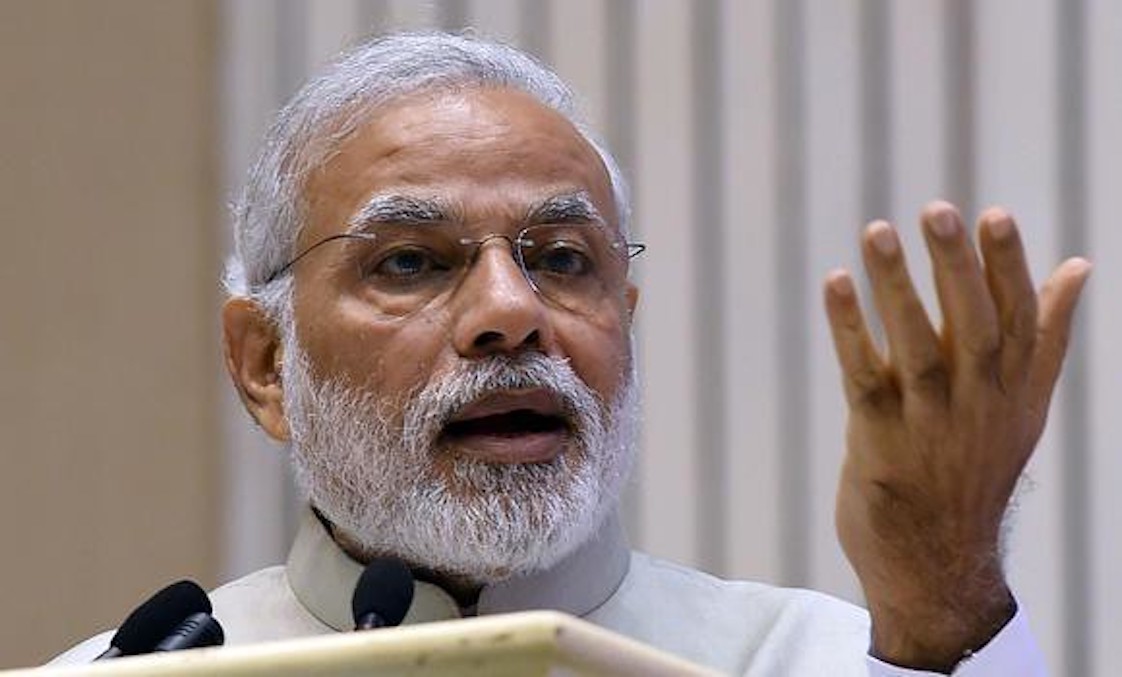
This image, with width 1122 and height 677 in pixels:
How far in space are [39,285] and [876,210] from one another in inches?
63.0

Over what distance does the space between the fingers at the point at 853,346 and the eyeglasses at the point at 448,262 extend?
768 mm

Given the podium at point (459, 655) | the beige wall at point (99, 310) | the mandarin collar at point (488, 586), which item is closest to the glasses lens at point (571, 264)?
the mandarin collar at point (488, 586)

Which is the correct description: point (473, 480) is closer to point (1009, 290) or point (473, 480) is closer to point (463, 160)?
point (463, 160)

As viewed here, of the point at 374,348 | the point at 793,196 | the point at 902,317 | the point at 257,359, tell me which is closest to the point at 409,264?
the point at 374,348

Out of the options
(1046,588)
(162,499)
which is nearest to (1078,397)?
(1046,588)

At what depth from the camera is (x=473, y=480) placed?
3.35 metres

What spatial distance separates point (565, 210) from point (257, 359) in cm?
49

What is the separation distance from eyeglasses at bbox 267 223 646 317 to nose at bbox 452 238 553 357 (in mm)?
40

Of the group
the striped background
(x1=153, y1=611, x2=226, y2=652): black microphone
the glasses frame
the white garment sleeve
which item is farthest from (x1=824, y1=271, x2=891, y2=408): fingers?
the striped background

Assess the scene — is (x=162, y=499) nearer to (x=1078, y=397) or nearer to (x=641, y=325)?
(x=641, y=325)

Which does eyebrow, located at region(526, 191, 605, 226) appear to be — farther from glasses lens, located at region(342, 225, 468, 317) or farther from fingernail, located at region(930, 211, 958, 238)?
fingernail, located at region(930, 211, 958, 238)

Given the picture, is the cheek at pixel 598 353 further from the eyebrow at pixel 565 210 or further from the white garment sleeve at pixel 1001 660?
the white garment sleeve at pixel 1001 660

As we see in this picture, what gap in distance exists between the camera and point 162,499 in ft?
18.0

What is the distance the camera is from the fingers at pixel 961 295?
256 cm
